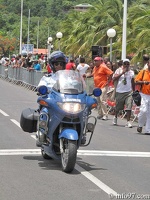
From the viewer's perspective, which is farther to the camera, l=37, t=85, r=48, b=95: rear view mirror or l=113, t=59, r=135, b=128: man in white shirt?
l=113, t=59, r=135, b=128: man in white shirt

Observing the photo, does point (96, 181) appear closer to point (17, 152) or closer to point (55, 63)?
point (55, 63)

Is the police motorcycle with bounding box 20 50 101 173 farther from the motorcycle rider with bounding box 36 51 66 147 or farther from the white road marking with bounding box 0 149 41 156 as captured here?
the white road marking with bounding box 0 149 41 156

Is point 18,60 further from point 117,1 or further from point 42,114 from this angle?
point 42,114

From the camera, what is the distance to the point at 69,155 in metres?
10.2

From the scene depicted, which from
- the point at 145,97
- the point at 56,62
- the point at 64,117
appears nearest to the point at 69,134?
the point at 64,117

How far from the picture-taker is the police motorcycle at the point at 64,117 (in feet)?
33.9

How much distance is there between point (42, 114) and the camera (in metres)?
10.8

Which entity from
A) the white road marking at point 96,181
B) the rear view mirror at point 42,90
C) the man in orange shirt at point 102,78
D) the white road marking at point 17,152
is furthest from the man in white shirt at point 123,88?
the rear view mirror at point 42,90

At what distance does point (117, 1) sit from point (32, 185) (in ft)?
169

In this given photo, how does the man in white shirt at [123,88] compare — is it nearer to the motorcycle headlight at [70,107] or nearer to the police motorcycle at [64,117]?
the police motorcycle at [64,117]

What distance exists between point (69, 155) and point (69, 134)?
12.6 inches

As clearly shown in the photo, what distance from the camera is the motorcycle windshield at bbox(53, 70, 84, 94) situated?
10.6m

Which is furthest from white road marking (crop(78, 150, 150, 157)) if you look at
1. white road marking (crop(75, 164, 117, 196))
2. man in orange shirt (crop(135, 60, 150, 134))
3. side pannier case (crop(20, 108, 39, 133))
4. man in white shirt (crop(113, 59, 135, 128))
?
man in white shirt (crop(113, 59, 135, 128))

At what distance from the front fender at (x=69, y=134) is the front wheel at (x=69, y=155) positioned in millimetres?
96
